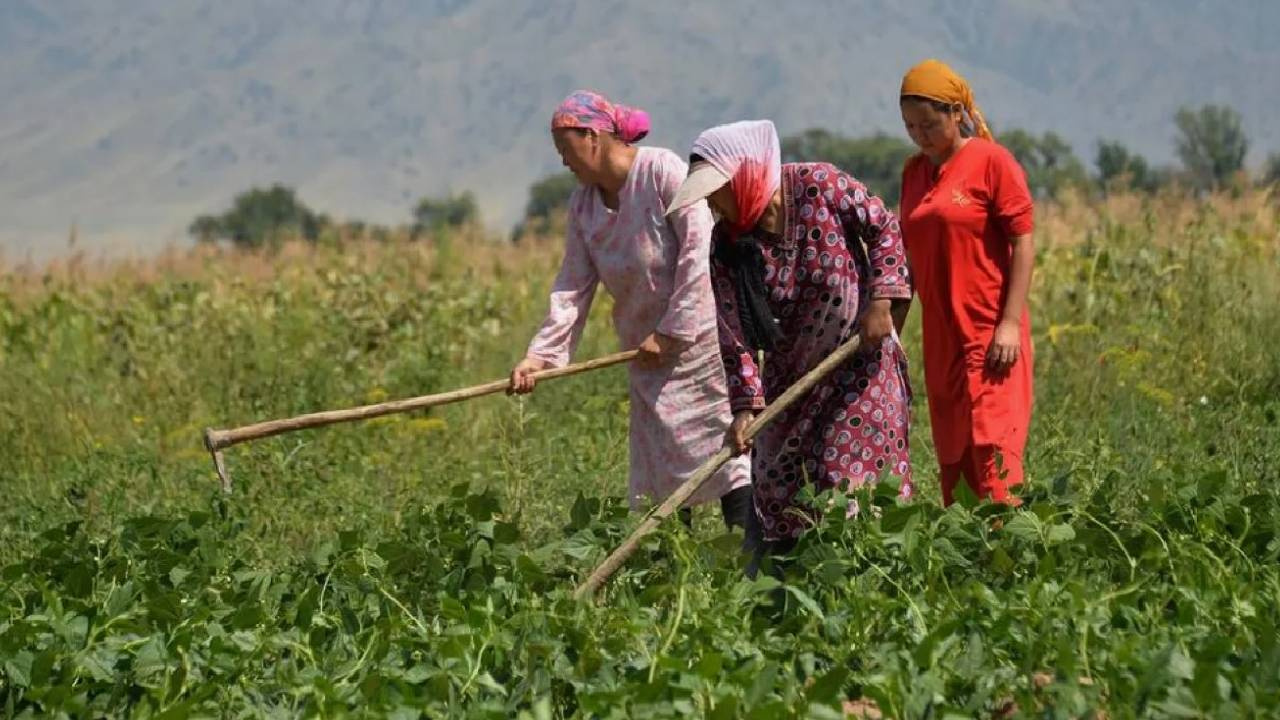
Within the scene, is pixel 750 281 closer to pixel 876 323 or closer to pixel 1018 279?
pixel 876 323

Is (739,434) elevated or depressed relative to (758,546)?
elevated

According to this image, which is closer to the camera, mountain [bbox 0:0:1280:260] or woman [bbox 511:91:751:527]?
woman [bbox 511:91:751:527]

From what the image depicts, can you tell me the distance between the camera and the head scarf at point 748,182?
507cm

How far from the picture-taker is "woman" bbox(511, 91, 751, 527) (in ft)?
18.6

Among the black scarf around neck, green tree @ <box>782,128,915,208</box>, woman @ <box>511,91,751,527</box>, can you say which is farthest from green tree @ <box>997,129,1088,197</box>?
the black scarf around neck

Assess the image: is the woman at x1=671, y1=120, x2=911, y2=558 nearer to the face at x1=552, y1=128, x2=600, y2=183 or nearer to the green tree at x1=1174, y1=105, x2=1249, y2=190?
the face at x1=552, y1=128, x2=600, y2=183

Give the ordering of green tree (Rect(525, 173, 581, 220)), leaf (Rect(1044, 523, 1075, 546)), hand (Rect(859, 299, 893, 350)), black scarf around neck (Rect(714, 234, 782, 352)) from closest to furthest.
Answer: leaf (Rect(1044, 523, 1075, 546)) < hand (Rect(859, 299, 893, 350)) < black scarf around neck (Rect(714, 234, 782, 352)) < green tree (Rect(525, 173, 581, 220))

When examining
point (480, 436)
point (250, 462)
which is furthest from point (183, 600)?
point (480, 436)

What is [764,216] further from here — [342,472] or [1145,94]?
[1145,94]

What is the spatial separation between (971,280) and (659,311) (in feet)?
2.97

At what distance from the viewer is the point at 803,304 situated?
5.32 m

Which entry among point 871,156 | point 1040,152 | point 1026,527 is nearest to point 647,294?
point 1026,527

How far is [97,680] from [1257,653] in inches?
89.1

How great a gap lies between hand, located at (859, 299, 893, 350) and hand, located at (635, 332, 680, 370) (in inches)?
Answer: 27.4
